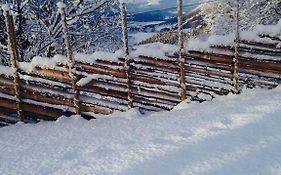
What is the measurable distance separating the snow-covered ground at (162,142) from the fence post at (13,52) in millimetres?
361

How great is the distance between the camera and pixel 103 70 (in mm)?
6953

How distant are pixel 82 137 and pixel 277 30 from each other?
10.9 feet

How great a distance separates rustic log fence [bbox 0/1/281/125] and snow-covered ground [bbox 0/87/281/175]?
0.29 metres

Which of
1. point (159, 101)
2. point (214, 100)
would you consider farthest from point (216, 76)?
point (159, 101)

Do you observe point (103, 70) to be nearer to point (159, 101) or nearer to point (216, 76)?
point (159, 101)

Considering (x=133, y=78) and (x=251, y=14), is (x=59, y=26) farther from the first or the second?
(x=251, y=14)

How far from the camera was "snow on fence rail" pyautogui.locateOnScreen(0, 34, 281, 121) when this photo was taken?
692 cm

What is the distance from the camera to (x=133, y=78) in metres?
6.95

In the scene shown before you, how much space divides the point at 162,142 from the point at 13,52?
2.88 meters

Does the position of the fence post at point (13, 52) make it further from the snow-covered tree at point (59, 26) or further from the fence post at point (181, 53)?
the snow-covered tree at point (59, 26)

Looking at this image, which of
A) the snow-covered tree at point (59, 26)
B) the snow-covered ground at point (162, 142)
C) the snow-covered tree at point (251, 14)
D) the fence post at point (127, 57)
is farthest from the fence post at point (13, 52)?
the snow-covered tree at point (251, 14)

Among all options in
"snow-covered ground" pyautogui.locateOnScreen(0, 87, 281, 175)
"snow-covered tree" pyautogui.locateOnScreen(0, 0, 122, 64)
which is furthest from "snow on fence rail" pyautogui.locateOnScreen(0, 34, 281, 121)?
"snow-covered tree" pyautogui.locateOnScreen(0, 0, 122, 64)

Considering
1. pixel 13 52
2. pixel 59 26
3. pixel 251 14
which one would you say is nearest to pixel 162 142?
pixel 13 52

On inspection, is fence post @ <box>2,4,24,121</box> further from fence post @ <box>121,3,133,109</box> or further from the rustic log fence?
fence post @ <box>121,3,133,109</box>
